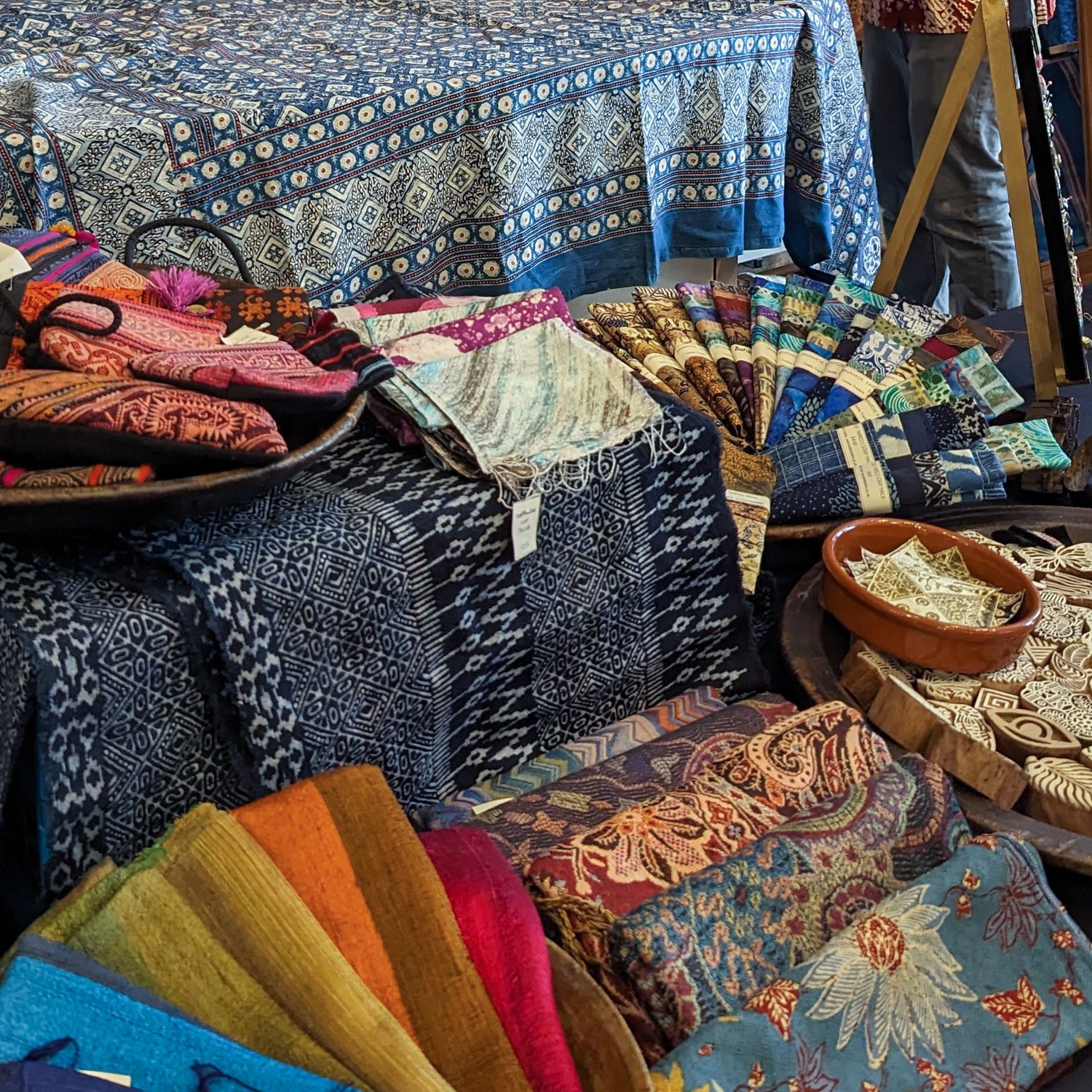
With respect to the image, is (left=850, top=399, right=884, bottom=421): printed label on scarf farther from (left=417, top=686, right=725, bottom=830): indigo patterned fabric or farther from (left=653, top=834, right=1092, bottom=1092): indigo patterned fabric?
(left=653, top=834, right=1092, bottom=1092): indigo patterned fabric

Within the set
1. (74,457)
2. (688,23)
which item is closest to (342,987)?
(74,457)

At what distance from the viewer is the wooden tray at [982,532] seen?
52.7 inches

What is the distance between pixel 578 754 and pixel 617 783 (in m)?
0.12

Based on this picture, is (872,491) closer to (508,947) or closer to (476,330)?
(476,330)

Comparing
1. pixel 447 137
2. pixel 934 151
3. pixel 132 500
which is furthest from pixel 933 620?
pixel 447 137

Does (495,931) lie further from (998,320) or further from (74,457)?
(998,320)

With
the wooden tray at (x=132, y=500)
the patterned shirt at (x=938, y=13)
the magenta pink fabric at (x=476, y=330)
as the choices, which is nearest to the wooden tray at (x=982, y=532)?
the magenta pink fabric at (x=476, y=330)

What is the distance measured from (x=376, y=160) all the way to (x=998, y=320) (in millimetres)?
1294

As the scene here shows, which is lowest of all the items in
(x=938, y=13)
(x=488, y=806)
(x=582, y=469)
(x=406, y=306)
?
(x=488, y=806)

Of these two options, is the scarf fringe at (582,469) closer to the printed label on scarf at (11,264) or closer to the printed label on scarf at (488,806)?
the printed label on scarf at (488,806)

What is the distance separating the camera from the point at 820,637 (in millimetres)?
1667

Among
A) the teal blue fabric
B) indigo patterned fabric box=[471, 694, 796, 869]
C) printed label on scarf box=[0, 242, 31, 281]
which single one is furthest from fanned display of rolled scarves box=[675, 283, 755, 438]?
the teal blue fabric

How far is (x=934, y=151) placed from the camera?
7.45 feet

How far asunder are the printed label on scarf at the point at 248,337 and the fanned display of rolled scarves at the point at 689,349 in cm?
86
